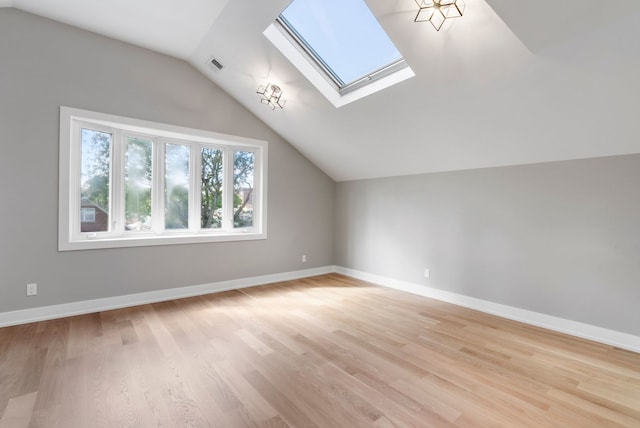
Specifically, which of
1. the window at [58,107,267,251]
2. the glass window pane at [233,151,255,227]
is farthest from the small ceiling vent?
the glass window pane at [233,151,255,227]

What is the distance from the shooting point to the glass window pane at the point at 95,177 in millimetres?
3320

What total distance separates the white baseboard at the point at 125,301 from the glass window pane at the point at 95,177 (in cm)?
85

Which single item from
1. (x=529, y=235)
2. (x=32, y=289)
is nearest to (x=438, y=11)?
(x=529, y=235)

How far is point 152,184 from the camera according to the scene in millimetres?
3818

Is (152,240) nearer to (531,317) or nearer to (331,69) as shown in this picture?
(331,69)

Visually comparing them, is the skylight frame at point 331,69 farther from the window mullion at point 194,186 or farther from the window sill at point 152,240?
the window sill at point 152,240

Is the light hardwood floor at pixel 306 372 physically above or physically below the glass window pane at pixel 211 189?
below

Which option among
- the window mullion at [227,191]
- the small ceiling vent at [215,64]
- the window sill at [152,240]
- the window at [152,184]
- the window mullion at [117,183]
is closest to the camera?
the window sill at [152,240]

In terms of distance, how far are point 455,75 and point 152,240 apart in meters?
3.74

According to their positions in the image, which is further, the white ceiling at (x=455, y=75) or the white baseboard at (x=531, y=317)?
the white baseboard at (x=531, y=317)

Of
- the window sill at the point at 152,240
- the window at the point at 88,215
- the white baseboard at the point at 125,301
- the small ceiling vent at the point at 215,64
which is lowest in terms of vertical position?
the white baseboard at the point at 125,301

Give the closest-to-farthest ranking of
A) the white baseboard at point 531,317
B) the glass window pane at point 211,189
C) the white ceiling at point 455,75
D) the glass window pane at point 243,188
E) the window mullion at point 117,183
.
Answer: the white ceiling at point 455,75 < the white baseboard at point 531,317 < the window mullion at point 117,183 < the glass window pane at point 211,189 < the glass window pane at point 243,188

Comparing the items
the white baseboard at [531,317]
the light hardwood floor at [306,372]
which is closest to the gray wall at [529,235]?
the white baseboard at [531,317]

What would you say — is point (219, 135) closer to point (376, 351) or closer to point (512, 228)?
point (376, 351)
